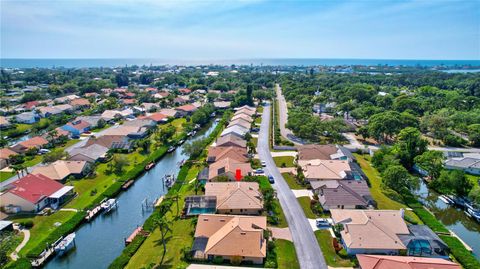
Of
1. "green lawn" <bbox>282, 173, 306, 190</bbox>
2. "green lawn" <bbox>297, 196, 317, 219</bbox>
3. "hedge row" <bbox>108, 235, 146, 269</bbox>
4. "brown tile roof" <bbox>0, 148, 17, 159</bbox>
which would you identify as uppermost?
"brown tile roof" <bbox>0, 148, 17, 159</bbox>

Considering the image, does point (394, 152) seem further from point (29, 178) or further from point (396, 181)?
point (29, 178)

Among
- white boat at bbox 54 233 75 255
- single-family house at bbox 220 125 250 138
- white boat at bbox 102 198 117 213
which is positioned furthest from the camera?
single-family house at bbox 220 125 250 138

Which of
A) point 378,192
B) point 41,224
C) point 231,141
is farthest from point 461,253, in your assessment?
point 41,224

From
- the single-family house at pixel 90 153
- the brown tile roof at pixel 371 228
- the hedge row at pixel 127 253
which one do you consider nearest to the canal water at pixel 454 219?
the brown tile roof at pixel 371 228

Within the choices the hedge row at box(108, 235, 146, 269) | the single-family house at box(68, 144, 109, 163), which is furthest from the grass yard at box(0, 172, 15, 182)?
the hedge row at box(108, 235, 146, 269)

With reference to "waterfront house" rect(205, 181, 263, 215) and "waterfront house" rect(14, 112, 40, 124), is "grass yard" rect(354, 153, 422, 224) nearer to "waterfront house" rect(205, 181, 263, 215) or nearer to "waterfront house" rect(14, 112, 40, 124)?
"waterfront house" rect(205, 181, 263, 215)

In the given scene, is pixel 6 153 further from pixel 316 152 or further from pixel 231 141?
pixel 316 152

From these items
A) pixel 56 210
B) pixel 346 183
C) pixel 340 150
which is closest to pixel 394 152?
pixel 340 150
